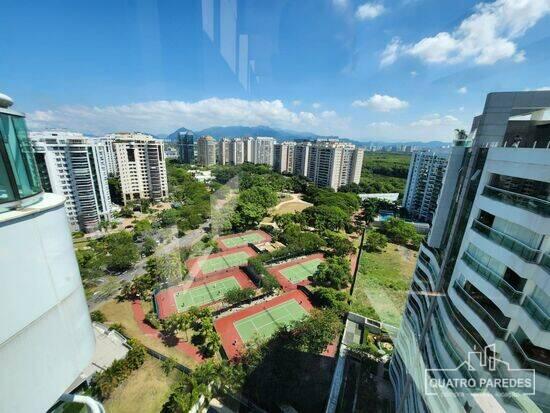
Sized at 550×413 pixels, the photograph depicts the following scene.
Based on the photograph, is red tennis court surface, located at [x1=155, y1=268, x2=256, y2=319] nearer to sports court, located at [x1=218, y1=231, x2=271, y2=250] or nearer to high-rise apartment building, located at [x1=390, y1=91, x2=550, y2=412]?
sports court, located at [x1=218, y1=231, x2=271, y2=250]

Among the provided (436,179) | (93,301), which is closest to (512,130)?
(93,301)

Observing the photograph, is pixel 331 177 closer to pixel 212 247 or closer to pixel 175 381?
pixel 212 247

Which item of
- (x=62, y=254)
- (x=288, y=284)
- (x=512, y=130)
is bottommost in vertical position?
(x=288, y=284)

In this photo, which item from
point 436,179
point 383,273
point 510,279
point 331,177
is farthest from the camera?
point 331,177

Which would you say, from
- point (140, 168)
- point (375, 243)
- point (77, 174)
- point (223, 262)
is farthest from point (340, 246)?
point (140, 168)

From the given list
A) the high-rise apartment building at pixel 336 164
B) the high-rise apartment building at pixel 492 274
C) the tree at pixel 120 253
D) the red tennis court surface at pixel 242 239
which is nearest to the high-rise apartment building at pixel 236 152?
the high-rise apartment building at pixel 336 164

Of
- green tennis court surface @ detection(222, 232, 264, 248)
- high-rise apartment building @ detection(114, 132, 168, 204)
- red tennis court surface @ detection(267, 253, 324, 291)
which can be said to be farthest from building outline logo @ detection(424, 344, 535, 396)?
high-rise apartment building @ detection(114, 132, 168, 204)

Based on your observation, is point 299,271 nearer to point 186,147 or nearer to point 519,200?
point 519,200
